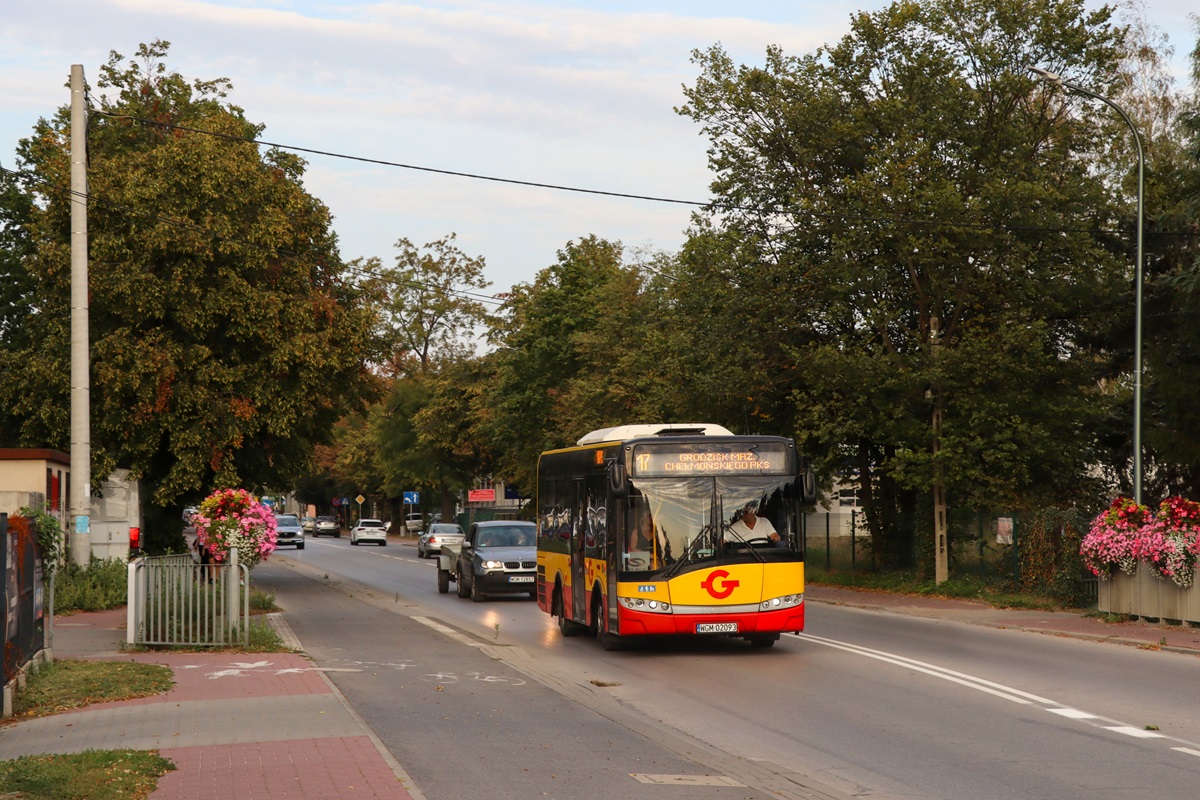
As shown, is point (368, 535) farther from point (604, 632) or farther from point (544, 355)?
point (604, 632)

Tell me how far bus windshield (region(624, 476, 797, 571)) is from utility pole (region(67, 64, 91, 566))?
9.75m

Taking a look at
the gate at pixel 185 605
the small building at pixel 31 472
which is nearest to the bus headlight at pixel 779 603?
the gate at pixel 185 605

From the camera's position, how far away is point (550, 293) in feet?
204

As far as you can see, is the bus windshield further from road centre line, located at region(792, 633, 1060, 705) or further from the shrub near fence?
the shrub near fence

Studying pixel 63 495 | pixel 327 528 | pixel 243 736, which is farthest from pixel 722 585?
pixel 327 528

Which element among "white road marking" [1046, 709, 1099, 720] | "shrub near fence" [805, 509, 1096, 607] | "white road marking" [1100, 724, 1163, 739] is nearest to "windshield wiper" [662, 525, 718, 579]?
"white road marking" [1046, 709, 1099, 720]

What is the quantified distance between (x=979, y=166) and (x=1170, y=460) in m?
8.17

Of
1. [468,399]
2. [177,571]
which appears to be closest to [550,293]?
[468,399]

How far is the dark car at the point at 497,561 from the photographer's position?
94.0 ft

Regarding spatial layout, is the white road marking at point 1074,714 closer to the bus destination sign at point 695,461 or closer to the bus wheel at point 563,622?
the bus destination sign at point 695,461

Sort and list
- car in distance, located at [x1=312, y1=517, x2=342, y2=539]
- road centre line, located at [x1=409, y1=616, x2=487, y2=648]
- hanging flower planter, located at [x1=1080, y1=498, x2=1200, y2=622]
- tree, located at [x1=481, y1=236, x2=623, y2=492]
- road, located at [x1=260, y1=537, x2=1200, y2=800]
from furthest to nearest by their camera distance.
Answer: car in distance, located at [x1=312, y1=517, x2=342, y2=539]
tree, located at [x1=481, y1=236, x2=623, y2=492]
hanging flower planter, located at [x1=1080, y1=498, x2=1200, y2=622]
road centre line, located at [x1=409, y1=616, x2=487, y2=648]
road, located at [x1=260, y1=537, x2=1200, y2=800]

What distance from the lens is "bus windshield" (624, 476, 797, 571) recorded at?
1720 centimetres

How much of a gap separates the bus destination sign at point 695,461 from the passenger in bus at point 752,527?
0.52 meters

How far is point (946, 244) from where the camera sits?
1147 inches
